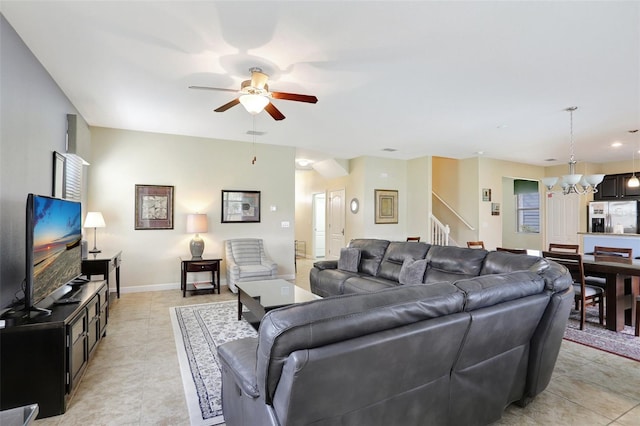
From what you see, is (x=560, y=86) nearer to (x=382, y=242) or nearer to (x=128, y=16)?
(x=382, y=242)

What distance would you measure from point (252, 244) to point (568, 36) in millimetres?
5130

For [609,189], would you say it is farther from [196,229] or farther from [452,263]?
[196,229]

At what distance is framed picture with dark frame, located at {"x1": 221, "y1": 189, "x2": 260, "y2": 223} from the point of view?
626 centimetres

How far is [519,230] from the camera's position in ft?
33.0

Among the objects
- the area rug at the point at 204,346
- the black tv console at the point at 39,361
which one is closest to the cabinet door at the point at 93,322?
the black tv console at the point at 39,361

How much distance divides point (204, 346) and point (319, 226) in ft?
23.7

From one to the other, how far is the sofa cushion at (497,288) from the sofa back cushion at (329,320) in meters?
0.26

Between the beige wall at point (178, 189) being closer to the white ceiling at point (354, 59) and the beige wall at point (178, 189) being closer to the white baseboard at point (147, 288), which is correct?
the white baseboard at point (147, 288)

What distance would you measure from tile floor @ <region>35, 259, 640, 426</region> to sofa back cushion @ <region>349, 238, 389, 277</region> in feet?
7.37

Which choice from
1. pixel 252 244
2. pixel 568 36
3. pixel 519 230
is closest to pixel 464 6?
pixel 568 36

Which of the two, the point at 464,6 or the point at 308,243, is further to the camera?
the point at 308,243

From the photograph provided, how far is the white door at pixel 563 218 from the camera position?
868cm

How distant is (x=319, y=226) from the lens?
10.4m

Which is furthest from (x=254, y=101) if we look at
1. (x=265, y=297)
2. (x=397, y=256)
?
(x=397, y=256)
